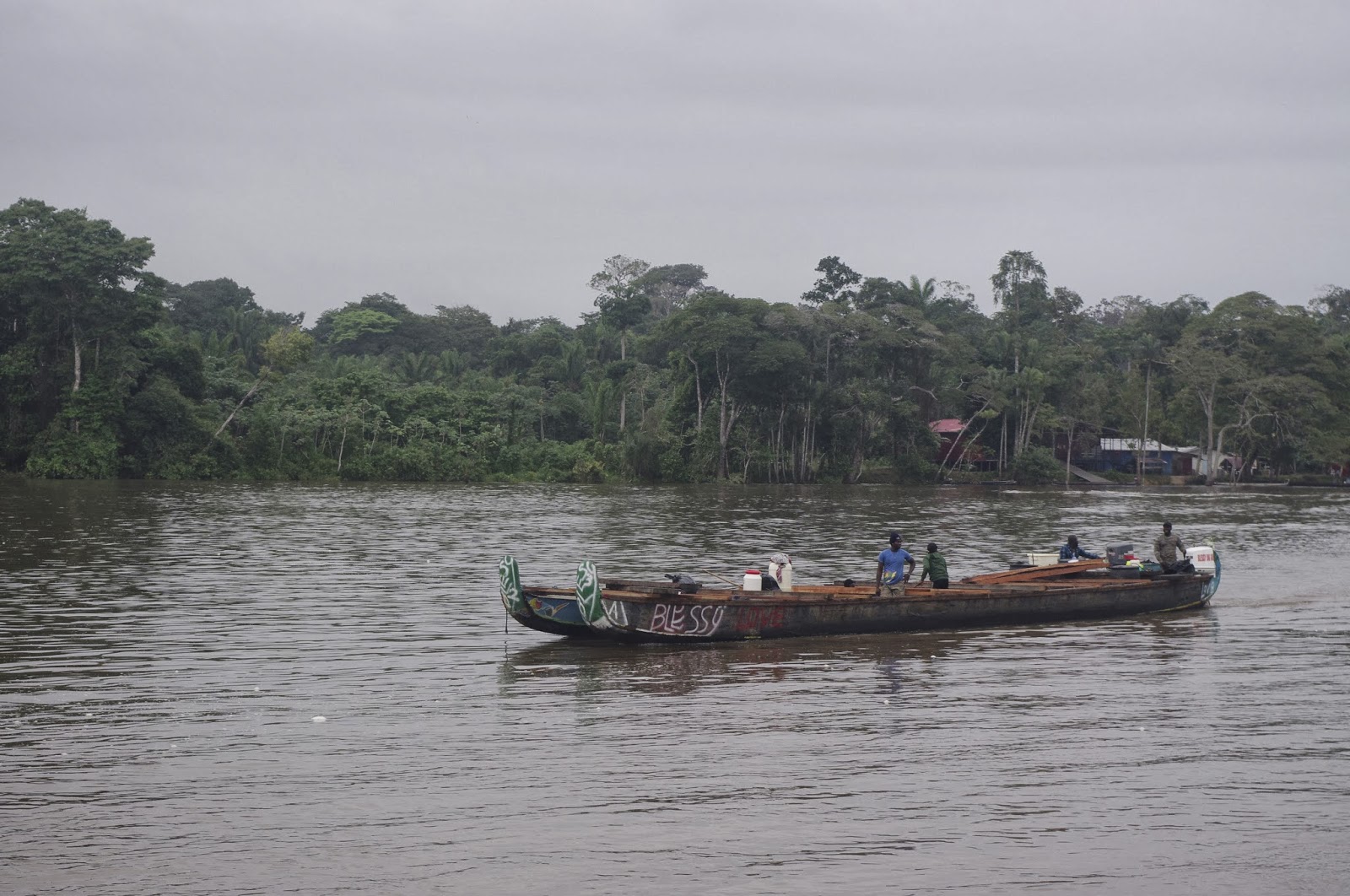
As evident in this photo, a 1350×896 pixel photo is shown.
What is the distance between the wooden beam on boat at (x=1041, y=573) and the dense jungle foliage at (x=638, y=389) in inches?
1567

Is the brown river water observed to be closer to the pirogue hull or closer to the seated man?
the pirogue hull

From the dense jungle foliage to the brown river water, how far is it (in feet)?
110

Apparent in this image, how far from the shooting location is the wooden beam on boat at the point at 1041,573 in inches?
744

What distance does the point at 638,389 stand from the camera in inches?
2665

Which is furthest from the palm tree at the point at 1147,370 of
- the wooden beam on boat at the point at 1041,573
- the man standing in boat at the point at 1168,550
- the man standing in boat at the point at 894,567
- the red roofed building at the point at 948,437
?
Answer: the man standing in boat at the point at 894,567

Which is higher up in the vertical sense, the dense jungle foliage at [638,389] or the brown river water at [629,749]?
the dense jungle foliage at [638,389]

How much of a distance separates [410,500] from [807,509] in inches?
566

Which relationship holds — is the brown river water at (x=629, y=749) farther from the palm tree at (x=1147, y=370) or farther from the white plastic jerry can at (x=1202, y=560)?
the palm tree at (x=1147, y=370)

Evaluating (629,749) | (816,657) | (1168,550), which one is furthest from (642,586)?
(1168,550)

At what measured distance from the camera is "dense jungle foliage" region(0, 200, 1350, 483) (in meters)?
52.4

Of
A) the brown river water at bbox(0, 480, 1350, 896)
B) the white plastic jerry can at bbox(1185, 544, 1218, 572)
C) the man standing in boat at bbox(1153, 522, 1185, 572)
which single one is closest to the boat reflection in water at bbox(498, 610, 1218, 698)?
the brown river water at bbox(0, 480, 1350, 896)

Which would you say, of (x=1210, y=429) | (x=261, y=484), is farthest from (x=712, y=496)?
(x=1210, y=429)

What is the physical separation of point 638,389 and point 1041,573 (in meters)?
49.4

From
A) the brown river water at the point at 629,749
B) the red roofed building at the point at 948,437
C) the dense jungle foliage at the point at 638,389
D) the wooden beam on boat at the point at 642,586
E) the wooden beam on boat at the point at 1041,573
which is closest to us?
the brown river water at the point at 629,749
